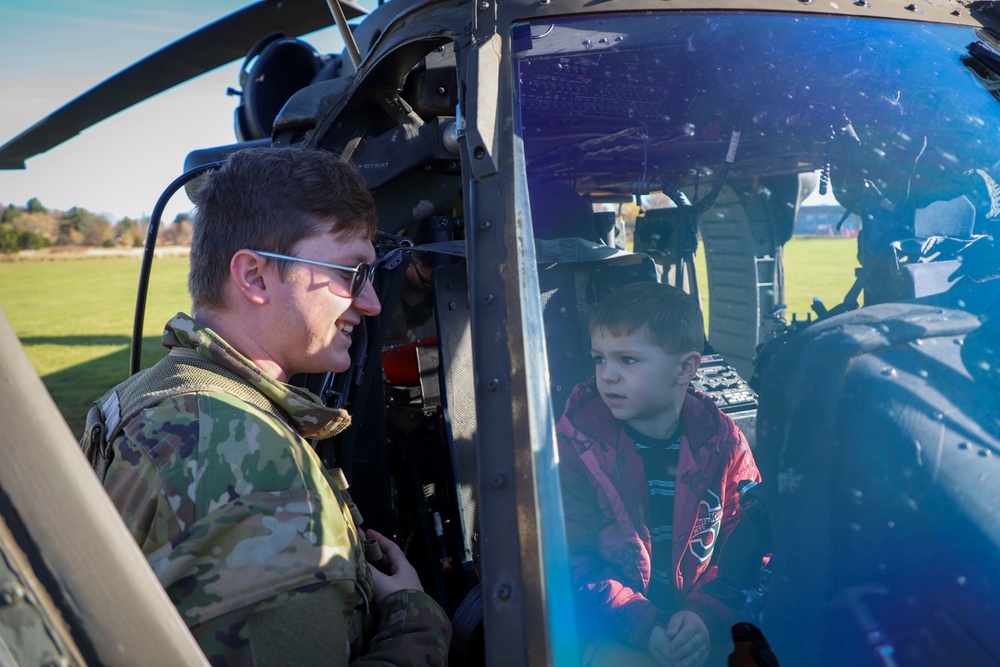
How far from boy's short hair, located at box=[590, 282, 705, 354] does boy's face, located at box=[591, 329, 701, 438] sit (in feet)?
0.04

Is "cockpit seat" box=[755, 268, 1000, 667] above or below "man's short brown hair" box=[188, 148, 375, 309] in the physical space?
below

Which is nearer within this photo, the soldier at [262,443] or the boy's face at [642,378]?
the soldier at [262,443]

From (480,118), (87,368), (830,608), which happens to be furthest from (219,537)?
A: (87,368)

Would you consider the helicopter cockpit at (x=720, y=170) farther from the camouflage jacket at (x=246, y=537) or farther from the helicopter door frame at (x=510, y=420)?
the camouflage jacket at (x=246, y=537)

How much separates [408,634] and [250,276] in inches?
24.3

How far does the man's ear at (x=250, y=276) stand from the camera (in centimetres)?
118

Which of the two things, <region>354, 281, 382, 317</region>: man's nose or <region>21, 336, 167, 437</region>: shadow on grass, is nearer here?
<region>354, 281, 382, 317</region>: man's nose

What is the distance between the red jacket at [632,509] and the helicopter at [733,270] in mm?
45

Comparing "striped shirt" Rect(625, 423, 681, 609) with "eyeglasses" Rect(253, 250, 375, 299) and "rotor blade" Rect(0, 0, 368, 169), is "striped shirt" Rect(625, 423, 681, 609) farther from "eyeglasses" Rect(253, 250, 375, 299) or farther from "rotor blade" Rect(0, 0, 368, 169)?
"rotor blade" Rect(0, 0, 368, 169)

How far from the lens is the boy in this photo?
102 cm

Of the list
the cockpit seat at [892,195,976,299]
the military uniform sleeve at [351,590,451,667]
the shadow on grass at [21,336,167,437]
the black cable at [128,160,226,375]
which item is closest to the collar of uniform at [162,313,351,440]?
the military uniform sleeve at [351,590,451,667]

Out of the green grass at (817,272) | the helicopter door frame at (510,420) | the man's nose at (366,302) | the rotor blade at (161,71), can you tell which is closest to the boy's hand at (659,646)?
the helicopter door frame at (510,420)

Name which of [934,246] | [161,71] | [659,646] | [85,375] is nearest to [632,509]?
[659,646]

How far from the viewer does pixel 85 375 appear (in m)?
8.06
